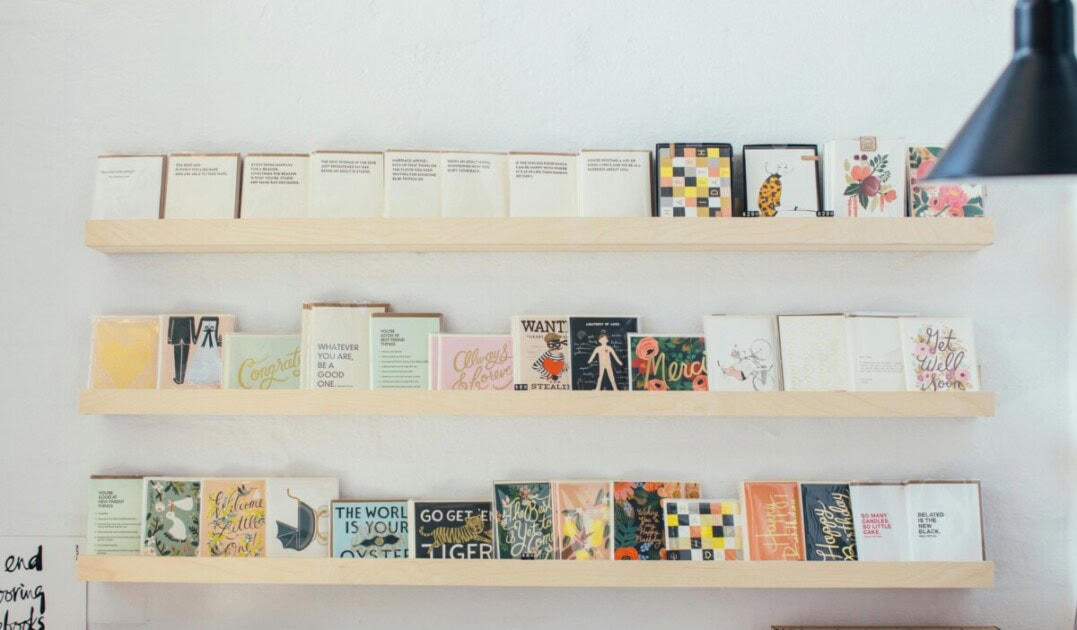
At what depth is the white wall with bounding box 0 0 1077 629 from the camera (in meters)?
2.08

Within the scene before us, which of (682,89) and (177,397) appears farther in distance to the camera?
(682,89)

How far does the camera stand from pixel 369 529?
2.04 metres

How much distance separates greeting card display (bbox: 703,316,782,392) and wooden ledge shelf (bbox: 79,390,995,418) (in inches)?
3.0

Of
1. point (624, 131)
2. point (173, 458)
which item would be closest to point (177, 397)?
point (173, 458)

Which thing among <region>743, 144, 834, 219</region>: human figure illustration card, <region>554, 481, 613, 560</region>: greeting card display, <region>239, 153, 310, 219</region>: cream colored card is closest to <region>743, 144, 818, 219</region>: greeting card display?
<region>743, 144, 834, 219</region>: human figure illustration card

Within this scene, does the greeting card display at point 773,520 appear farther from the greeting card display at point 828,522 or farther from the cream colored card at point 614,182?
the cream colored card at point 614,182

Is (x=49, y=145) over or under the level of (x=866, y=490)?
over

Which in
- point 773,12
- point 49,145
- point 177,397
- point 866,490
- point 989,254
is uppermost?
point 773,12

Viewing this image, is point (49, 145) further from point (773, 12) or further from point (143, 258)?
point (773, 12)

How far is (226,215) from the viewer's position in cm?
207

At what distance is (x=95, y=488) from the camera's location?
2.08m

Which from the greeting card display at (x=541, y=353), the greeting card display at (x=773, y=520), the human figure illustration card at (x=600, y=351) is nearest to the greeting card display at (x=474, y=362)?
the greeting card display at (x=541, y=353)

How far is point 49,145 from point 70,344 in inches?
18.3

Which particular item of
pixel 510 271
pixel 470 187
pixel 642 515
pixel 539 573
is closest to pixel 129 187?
pixel 470 187
